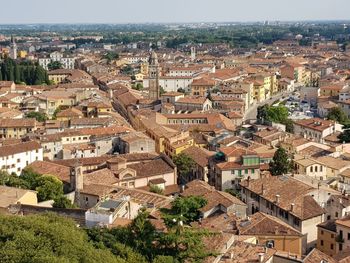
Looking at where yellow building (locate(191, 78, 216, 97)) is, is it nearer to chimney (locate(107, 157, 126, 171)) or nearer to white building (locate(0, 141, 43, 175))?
white building (locate(0, 141, 43, 175))

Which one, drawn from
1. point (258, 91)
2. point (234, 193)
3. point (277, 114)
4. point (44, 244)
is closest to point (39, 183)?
point (234, 193)

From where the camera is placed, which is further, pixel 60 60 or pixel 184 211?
pixel 60 60

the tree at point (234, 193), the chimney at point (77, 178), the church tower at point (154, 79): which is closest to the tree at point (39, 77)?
the church tower at point (154, 79)

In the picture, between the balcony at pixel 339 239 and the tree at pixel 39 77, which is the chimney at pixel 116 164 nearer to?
the balcony at pixel 339 239

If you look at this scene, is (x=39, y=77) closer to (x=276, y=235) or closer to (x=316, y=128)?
(x=316, y=128)

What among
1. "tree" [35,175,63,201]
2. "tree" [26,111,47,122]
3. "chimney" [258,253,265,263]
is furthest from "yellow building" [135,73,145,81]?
"chimney" [258,253,265,263]

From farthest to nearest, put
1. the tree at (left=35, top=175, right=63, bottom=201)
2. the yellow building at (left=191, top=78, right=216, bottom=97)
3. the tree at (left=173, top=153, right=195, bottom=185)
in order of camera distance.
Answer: the yellow building at (left=191, top=78, right=216, bottom=97), the tree at (left=173, top=153, right=195, bottom=185), the tree at (left=35, top=175, right=63, bottom=201)

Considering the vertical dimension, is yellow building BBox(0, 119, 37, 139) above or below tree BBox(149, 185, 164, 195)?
above
